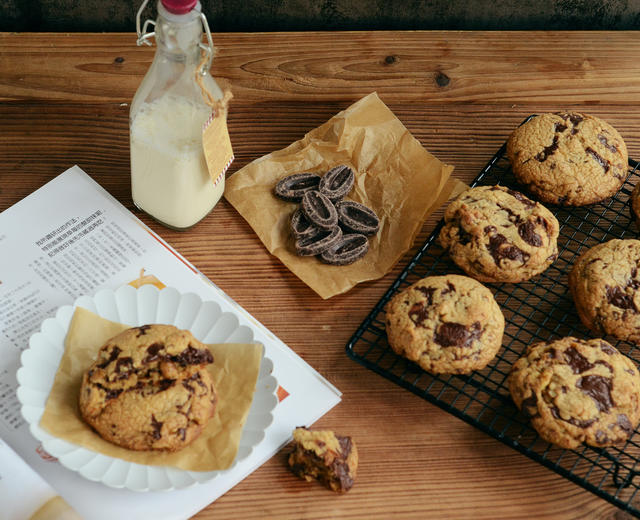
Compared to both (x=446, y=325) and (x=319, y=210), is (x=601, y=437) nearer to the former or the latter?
(x=446, y=325)

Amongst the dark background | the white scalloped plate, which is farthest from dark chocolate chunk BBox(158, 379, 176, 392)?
the dark background

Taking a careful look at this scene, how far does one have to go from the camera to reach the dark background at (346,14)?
68.0 inches

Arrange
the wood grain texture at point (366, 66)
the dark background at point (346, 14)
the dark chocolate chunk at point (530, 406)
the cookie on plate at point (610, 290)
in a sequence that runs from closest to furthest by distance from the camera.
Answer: the dark chocolate chunk at point (530, 406) < the cookie on plate at point (610, 290) < the wood grain texture at point (366, 66) < the dark background at point (346, 14)

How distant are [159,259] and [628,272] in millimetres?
848

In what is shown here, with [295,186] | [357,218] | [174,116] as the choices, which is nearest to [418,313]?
[357,218]

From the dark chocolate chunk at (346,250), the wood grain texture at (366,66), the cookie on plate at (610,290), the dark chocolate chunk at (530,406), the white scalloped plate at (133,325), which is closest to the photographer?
the white scalloped plate at (133,325)

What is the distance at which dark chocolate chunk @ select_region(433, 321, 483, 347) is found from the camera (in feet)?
3.92

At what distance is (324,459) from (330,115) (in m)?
0.81

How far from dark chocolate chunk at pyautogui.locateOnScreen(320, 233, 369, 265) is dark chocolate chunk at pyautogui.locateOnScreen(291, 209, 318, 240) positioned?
1.9 inches

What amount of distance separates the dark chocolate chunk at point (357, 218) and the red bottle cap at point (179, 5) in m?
0.52

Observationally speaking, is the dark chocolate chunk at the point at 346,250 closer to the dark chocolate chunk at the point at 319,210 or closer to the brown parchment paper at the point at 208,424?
the dark chocolate chunk at the point at 319,210

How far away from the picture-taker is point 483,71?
175 cm

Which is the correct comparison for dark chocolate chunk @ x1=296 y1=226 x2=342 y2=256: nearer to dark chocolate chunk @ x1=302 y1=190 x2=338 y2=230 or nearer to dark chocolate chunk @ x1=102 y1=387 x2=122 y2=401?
dark chocolate chunk @ x1=302 y1=190 x2=338 y2=230

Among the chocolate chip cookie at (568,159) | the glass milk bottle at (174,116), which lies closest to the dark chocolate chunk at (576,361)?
the chocolate chip cookie at (568,159)
